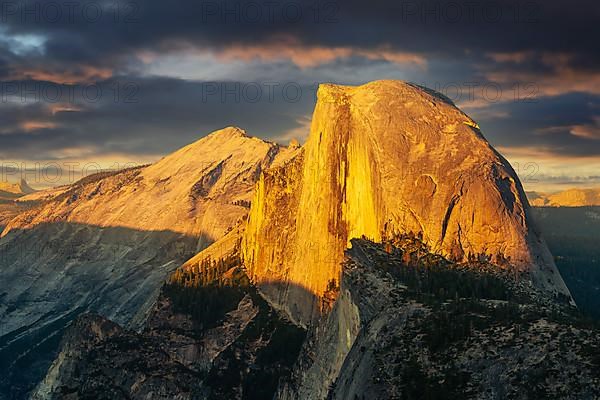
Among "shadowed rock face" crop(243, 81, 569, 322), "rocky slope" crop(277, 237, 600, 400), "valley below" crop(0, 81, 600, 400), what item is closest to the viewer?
"rocky slope" crop(277, 237, 600, 400)

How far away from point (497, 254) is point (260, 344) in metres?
68.2

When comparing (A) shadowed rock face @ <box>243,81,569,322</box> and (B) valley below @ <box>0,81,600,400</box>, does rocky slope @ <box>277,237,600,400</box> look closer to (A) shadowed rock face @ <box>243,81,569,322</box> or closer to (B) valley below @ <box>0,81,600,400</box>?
(B) valley below @ <box>0,81,600,400</box>

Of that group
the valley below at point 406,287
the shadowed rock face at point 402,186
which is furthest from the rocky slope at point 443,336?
the shadowed rock face at point 402,186

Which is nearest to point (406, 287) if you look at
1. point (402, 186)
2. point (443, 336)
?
point (443, 336)

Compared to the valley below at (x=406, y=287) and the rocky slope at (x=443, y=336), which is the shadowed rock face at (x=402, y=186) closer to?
the valley below at (x=406, y=287)

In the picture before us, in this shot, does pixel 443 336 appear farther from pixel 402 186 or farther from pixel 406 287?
pixel 402 186

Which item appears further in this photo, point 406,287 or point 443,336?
point 406,287

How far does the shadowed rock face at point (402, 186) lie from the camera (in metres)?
154

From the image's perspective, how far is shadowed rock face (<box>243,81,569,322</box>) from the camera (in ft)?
506

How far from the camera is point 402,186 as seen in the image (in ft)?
534

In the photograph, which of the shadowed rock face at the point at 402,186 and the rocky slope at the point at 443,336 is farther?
the shadowed rock face at the point at 402,186

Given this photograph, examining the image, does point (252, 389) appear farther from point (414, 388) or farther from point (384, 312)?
point (414, 388)

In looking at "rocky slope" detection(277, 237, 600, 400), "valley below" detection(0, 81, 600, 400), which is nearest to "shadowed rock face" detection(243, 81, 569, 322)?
"valley below" detection(0, 81, 600, 400)

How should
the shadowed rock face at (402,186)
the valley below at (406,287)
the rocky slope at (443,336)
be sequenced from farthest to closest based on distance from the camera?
the shadowed rock face at (402,186) < the valley below at (406,287) < the rocky slope at (443,336)
